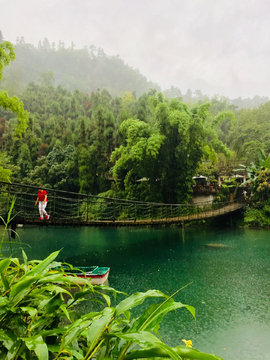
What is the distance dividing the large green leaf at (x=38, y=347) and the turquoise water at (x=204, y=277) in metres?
0.36

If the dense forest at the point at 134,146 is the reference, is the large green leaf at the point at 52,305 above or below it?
below

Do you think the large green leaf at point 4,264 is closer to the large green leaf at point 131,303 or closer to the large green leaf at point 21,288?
the large green leaf at point 21,288

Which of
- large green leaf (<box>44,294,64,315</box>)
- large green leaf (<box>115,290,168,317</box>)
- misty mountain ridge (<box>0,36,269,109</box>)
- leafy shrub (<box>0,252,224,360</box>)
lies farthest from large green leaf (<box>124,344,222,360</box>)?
Result: misty mountain ridge (<box>0,36,269,109</box>)

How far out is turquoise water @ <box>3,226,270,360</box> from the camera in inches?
112

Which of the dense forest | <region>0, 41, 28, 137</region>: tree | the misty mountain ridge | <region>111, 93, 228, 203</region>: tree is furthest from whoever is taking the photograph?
the misty mountain ridge

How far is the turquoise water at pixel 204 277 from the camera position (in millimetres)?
2848

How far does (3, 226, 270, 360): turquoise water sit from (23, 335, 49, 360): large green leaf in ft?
1.17

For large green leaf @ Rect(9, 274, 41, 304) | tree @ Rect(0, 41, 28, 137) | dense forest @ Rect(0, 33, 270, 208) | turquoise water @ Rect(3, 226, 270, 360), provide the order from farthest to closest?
dense forest @ Rect(0, 33, 270, 208) → tree @ Rect(0, 41, 28, 137) → turquoise water @ Rect(3, 226, 270, 360) → large green leaf @ Rect(9, 274, 41, 304)

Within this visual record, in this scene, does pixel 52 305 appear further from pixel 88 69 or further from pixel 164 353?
pixel 88 69

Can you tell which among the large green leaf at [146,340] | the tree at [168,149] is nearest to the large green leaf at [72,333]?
the large green leaf at [146,340]

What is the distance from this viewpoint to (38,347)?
434 millimetres

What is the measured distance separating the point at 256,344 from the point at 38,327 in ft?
9.94

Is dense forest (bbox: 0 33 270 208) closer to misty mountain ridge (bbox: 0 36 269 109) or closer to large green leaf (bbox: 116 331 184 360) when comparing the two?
large green leaf (bbox: 116 331 184 360)

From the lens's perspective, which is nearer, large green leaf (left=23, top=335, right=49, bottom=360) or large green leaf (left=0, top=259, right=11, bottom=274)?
large green leaf (left=23, top=335, right=49, bottom=360)
